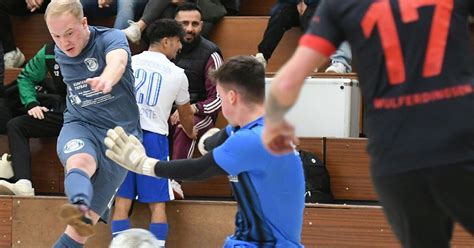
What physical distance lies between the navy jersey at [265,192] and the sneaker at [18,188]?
286cm

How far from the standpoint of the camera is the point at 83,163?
4254 mm

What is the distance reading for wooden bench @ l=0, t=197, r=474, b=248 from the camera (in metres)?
5.52

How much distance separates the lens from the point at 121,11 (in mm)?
7090

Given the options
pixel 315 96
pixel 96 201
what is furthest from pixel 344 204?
pixel 96 201

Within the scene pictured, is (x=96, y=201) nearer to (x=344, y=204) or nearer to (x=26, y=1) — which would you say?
(x=344, y=204)

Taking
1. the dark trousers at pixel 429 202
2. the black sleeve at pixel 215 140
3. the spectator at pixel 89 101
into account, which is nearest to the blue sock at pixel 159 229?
the spectator at pixel 89 101

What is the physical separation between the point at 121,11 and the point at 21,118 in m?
1.30

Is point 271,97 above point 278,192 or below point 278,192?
above

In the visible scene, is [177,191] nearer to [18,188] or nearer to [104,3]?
[18,188]

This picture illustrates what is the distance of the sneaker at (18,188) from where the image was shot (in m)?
5.95

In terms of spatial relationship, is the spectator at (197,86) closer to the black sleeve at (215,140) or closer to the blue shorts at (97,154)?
the blue shorts at (97,154)

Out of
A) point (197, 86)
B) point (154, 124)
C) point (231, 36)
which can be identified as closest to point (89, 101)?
point (154, 124)

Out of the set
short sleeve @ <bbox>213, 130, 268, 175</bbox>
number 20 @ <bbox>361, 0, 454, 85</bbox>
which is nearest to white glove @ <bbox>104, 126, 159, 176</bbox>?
short sleeve @ <bbox>213, 130, 268, 175</bbox>

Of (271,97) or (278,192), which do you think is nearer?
(271,97)
